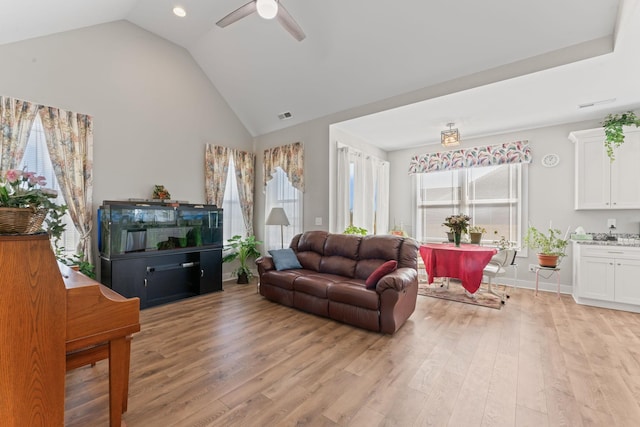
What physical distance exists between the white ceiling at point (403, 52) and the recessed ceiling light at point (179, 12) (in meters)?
0.06

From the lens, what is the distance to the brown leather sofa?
2846 millimetres

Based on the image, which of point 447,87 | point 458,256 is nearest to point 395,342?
point 458,256

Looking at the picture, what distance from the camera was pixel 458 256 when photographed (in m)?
3.77

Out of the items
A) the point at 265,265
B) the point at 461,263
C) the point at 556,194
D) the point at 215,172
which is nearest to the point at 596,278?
the point at 556,194

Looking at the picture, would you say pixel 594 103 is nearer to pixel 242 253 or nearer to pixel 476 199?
pixel 476 199

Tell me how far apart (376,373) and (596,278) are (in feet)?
12.3

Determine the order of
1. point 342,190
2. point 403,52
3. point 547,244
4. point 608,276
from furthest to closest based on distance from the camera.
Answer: point 342,190 → point 547,244 → point 608,276 → point 403,52

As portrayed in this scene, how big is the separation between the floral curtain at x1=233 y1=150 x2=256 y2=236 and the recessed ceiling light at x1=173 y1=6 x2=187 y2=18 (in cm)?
223

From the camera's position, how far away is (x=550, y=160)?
4.60m

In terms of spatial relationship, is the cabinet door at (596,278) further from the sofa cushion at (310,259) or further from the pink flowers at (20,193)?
the pink flowers at (20,193)

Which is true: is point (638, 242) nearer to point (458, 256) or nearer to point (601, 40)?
point (458, 256)

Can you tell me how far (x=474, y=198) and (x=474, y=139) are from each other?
3.89 feet

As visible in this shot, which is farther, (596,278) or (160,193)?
(160,193)

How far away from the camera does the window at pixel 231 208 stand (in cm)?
527
